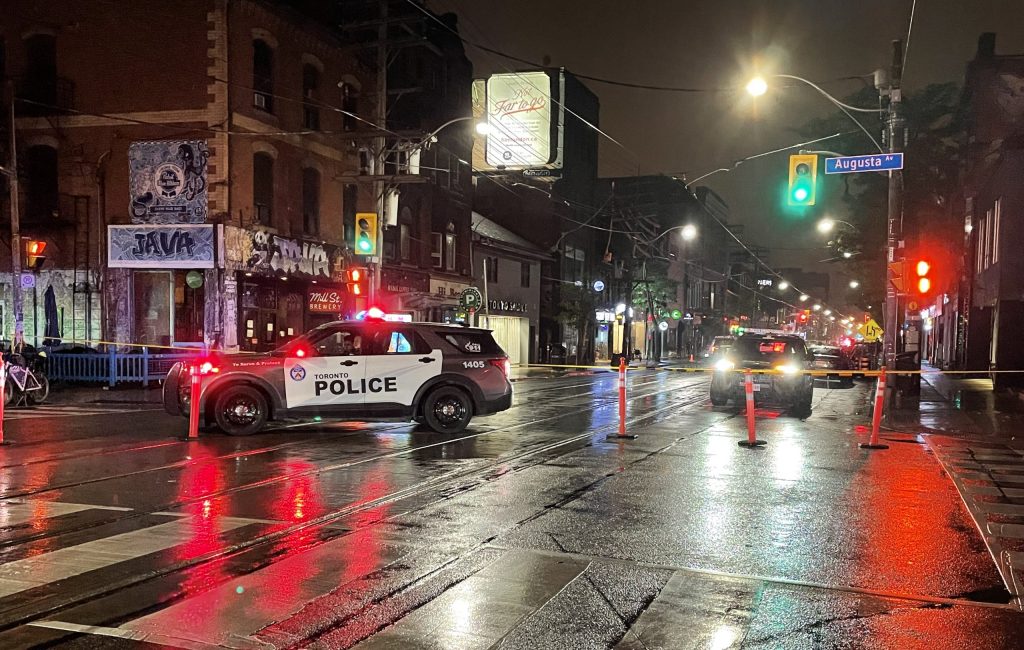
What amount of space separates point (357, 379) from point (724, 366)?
973cm

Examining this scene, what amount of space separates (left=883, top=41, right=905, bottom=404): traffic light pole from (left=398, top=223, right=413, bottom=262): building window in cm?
1863

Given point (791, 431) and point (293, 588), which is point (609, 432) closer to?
point (791, 431)

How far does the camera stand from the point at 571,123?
2015 inches

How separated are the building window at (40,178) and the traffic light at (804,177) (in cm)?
2018

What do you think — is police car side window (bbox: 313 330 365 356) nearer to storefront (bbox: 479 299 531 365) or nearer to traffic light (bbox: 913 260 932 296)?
traffic light (bbox: 913 260 932 296)

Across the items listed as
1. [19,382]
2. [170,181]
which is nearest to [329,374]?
[19,382]

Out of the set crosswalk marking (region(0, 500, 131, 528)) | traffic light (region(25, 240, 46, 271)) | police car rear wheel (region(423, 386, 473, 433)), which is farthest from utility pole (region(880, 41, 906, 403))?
traffic light (region(25, 240, 46, 271))

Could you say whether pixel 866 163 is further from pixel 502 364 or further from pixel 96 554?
pixel 96 554

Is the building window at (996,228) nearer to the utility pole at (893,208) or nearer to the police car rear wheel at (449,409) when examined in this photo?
the utility pole at (893,208)

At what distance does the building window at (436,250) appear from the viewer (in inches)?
1399

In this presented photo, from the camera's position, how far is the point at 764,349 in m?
19.6

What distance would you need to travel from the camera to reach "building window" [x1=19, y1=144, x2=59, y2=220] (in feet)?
79.0

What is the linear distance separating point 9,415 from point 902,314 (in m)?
19.8

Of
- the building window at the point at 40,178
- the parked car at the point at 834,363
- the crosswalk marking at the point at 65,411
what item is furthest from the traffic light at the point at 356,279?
the parked car at the point at 834,363
